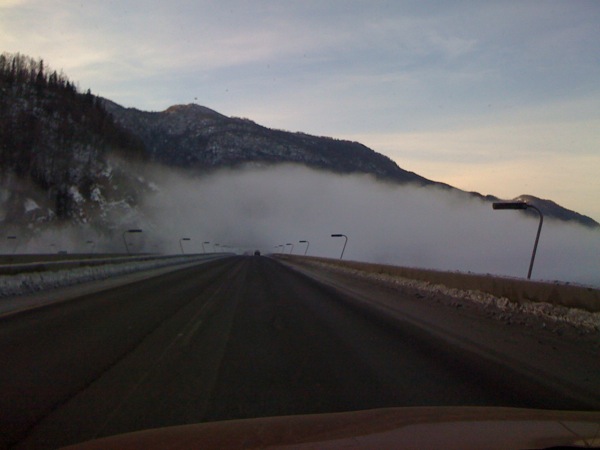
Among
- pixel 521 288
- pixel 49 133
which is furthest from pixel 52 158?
pixel 521 288

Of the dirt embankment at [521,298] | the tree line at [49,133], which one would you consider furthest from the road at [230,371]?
the tree line at [49,133]

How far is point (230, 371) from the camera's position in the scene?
7.75 metres

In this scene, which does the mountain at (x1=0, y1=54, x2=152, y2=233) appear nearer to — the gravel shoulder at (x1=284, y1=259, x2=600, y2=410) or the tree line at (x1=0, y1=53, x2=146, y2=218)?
the tree line at (x1=0, y1=53, x2=146, y2=218)

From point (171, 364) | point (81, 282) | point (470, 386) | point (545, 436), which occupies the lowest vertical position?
point (81, 282)

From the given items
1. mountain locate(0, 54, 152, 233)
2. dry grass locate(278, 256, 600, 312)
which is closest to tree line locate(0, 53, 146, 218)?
mountain locate(0, 54, 152, 233)

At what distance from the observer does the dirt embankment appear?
33.3 feet

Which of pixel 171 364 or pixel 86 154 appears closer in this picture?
pixel 171 364

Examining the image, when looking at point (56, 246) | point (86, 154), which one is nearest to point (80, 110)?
point (86, 154)

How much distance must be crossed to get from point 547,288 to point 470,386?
5425 mm

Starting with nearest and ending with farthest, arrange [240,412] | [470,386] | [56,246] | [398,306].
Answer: [240,412] < [470,386] < [398,306] < [56,246]

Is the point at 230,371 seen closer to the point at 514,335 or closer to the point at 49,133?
the point at 514,335

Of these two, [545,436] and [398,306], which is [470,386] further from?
[398,306]

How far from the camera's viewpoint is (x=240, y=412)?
223 inches

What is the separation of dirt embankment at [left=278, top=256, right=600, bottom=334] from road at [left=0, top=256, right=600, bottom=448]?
79 cm
